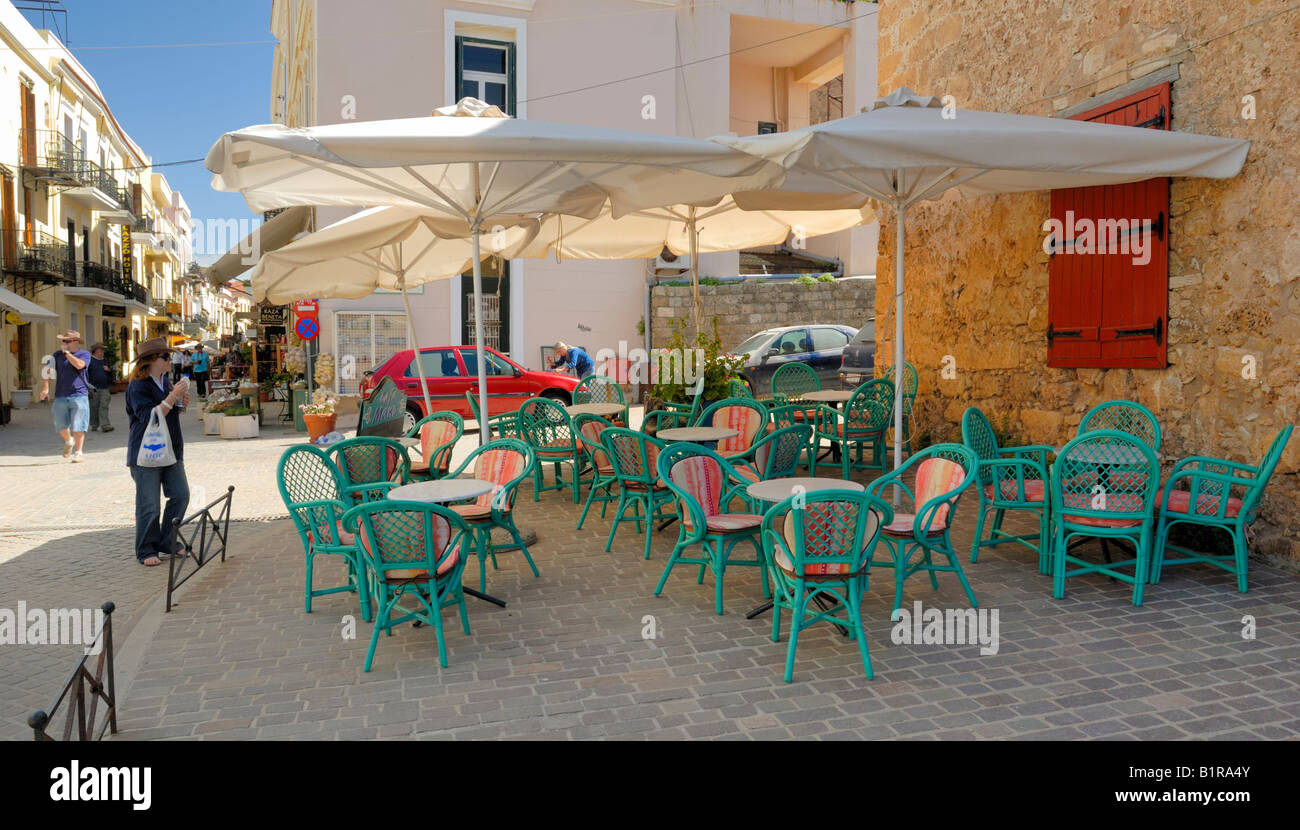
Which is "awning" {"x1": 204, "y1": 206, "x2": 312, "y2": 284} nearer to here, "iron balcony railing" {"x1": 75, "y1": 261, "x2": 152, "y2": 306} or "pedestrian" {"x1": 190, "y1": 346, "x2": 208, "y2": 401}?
"pedestrian" {"x1": 190, "y1": 346, "x2": 208, "y2": 401}

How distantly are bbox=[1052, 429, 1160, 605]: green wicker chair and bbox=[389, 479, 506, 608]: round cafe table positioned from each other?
311 centimetres

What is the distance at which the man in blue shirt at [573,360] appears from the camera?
13.5 m

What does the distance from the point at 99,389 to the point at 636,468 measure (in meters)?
12.9

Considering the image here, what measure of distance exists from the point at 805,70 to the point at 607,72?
21.5 feet

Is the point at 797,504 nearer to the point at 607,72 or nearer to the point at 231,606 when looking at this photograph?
the point at 231,606

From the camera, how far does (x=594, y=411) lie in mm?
8297

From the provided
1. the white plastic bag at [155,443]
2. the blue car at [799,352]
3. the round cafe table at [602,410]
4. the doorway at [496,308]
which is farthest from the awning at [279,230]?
the doorway at [496,308]

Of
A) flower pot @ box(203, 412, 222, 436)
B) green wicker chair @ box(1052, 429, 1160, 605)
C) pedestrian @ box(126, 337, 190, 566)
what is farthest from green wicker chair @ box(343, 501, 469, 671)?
flower pot @ box(203, 412, 222, 436)

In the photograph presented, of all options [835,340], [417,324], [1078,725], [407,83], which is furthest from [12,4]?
[1078,725]

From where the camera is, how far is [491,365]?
523 inches

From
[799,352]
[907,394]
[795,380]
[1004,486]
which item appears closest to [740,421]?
[1004,486]

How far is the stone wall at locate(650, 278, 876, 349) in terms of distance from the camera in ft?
61.7

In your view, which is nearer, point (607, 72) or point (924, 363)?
point (924, 363)
